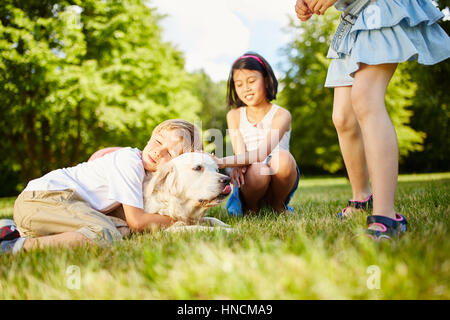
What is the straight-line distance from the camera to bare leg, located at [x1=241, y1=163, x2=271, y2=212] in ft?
11.4

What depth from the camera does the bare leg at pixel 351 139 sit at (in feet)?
9.72

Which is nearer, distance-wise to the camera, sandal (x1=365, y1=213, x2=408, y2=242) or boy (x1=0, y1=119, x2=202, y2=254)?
sandal (x1=365, y1=213, x2=408, y2=242)

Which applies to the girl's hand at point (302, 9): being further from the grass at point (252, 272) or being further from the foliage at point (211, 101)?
the foliage at point (211, 101)

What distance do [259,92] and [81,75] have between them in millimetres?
9482

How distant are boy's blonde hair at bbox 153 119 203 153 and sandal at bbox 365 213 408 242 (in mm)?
1796

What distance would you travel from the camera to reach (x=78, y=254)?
200 centimetres

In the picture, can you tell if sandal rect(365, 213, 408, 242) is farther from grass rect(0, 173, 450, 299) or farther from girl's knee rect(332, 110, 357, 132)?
girl's knee rect(332, 110, 357, 132)

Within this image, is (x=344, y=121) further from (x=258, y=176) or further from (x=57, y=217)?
(x=57, y=217)

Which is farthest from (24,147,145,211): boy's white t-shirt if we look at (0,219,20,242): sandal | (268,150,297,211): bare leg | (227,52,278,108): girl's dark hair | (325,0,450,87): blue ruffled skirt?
(325,0,450,87): blue ruffled skirt

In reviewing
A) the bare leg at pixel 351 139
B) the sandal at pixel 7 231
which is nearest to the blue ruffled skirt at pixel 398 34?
the bare leg at pixel 351 139

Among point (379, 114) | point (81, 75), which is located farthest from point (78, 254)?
point (81, 75)

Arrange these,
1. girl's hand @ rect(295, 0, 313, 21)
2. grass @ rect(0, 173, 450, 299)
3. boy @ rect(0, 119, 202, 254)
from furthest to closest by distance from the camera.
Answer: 1. girl's hand @ rect(295, 0, 313, 21)
2. boy @ rect(0, 119, 202, 254)
3. grass @ rect(0, 173, 450, 299)

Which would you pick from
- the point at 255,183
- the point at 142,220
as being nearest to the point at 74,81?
the point at 255,183
